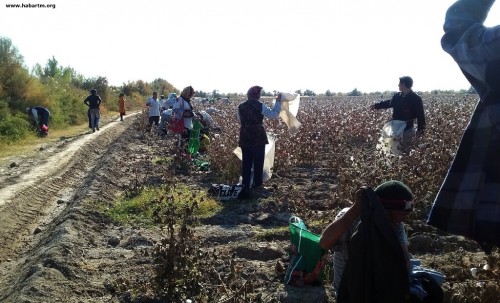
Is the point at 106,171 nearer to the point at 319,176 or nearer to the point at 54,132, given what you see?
the point at 319,176

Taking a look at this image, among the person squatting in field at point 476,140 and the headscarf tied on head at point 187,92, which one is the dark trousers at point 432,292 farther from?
the headscarf tied on head at point 187,92

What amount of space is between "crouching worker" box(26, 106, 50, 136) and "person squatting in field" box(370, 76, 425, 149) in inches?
534

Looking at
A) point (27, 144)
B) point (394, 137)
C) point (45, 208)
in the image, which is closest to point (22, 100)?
point (27, 144)

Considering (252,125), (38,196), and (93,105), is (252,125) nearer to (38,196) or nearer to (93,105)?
(38,196)

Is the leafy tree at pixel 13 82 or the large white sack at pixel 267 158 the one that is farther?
the leafy tree at pixel 13 82

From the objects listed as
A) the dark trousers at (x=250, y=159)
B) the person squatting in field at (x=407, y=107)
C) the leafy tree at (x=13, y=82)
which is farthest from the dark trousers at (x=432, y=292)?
the leafy tree at (x=13, y=82)

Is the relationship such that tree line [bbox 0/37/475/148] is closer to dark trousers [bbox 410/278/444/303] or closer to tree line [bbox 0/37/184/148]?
tree line [bbox 0/37/184/148]

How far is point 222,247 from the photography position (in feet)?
19.0

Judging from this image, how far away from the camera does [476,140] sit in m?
1.88

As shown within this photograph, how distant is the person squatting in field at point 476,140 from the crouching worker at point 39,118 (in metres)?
18.3

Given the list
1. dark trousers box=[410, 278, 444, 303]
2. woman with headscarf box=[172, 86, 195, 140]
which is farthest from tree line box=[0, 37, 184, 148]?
dark trousers box=[410, 278, 444, 303]

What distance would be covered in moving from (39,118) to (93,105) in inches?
73.2

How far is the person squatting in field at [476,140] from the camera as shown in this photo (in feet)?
5.87

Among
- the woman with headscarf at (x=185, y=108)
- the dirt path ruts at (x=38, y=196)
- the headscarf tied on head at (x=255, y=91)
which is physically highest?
the headscarf tied on head at (x=255, y=91)
